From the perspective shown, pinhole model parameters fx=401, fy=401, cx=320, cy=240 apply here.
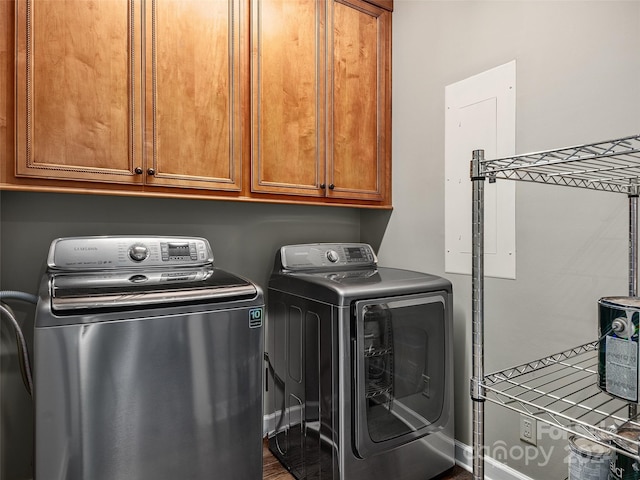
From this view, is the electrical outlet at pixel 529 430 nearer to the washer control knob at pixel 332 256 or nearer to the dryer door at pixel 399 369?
the dryer door at pixel 399 369

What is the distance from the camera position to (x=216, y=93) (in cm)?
176

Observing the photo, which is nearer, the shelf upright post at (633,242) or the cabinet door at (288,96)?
the shelf upright post at (633,242)

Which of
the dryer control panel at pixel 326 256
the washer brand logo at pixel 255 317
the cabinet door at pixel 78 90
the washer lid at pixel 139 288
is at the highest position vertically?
the cabinet door at pixel 78 90

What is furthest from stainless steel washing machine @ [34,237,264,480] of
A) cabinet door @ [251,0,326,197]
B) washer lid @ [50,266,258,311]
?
cabinet door @ [251,0,326,197]

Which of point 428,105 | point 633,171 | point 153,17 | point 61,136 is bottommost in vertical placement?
point 633,171

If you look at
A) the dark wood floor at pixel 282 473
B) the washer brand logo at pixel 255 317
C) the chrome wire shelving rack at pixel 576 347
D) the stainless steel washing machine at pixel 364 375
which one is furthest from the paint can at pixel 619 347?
the dark wood floor at pixel 282 473

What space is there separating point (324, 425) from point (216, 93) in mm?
1492

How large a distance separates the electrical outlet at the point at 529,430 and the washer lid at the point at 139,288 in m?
1.29

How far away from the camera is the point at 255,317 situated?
147 centimetres

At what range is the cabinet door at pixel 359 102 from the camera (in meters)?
2.13

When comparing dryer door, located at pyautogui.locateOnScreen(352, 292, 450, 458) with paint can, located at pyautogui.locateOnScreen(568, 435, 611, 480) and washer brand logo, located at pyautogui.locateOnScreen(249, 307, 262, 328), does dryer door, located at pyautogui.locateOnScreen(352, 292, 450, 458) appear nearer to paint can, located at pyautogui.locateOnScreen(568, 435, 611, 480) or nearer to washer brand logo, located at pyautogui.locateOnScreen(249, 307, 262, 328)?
washer brand logo, located at pyautogui.locateOnScreen(249, 307, 262, 328)

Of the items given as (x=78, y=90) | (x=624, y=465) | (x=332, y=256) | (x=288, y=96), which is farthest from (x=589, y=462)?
(x=78, y=90)

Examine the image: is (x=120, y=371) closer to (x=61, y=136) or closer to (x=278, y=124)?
(x=61, y=136)

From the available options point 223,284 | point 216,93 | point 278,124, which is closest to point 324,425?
point 223,284
